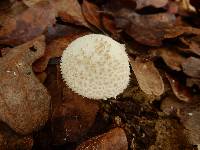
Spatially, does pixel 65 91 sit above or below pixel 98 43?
below

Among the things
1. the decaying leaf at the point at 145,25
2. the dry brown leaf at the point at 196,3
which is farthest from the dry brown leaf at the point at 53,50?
the dry brown leaf at the point at 196,3

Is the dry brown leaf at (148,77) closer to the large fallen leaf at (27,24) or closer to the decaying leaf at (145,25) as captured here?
the decaying leaf at (145,25)

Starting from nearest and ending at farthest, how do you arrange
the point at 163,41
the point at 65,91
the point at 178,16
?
the point at 65,91 → the point at 163,41 → the point at 178,16

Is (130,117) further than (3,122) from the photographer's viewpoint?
Yes

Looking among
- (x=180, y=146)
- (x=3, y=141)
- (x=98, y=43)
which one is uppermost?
(x=98, y=43)

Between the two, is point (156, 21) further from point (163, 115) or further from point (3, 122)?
point (3, 122)

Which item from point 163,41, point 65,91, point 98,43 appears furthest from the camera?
point 163,41

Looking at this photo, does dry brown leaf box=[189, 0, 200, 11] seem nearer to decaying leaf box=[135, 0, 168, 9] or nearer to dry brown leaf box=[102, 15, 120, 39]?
decaying leaf box=[135, 0, 168, 9]

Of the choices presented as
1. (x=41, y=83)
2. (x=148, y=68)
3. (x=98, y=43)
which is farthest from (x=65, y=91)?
(x=148, y=68)
